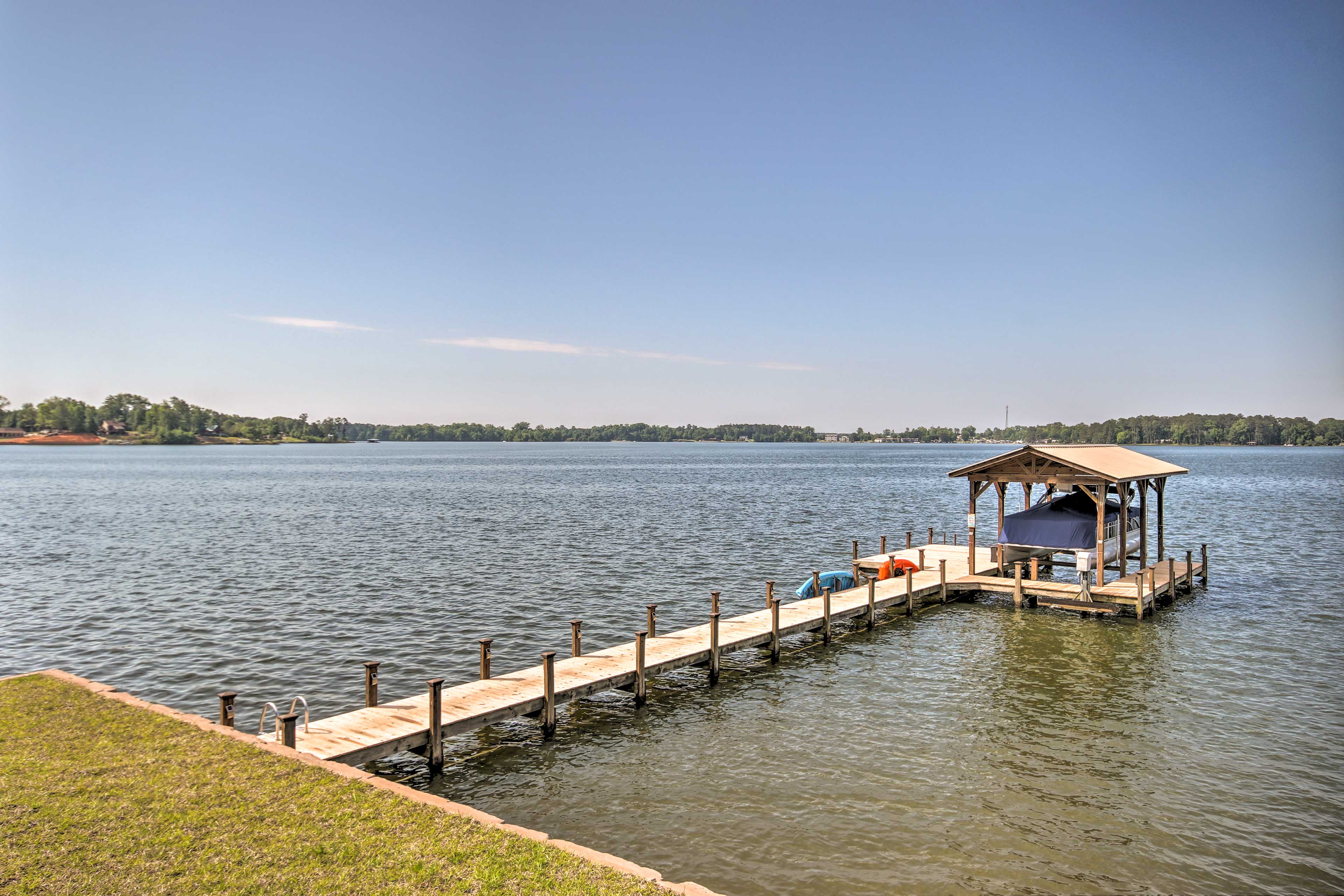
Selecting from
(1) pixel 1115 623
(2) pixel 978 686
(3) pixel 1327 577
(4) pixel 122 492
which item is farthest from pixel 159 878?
(4) pixel 122 492

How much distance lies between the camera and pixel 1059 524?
2875cm

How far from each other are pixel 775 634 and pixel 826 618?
93.6 inches

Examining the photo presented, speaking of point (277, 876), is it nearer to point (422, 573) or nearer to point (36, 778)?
point (36, 778)

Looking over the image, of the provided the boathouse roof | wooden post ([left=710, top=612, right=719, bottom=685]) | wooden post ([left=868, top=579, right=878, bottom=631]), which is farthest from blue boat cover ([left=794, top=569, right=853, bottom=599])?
wooden post ([left=710, top=612, right=719, bottom=685])

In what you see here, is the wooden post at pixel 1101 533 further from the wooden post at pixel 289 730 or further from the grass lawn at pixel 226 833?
the wooden post at pixel 289 730

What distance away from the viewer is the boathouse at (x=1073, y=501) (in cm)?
2706

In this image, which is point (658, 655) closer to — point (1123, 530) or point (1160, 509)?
point (1123, 530)

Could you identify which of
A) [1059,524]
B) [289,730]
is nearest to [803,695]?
[289,730]

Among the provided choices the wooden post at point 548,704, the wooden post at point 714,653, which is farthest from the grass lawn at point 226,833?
the wooden post at point 714,653

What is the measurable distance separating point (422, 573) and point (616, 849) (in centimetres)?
2628

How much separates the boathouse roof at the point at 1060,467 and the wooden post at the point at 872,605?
5.25m

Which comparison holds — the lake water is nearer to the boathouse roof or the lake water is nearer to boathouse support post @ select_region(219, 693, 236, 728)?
boathouse support post @ select_region(219, 693, 236, 728)

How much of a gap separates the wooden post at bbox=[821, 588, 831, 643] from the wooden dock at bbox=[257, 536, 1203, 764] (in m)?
0.04

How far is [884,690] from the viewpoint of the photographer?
1947cm
